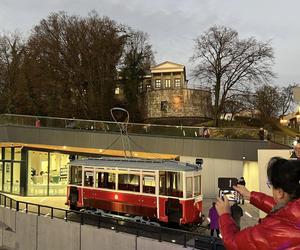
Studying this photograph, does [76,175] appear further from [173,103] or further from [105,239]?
[173,103]

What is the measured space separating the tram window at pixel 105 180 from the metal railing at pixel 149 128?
9736mm

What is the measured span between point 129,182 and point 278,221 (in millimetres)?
16990

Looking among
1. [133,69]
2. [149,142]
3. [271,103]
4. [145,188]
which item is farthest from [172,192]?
[271,103]

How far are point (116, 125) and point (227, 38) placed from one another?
19.8m

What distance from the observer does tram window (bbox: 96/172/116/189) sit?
19.8m

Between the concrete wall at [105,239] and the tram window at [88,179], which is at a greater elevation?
the tram window at [88,179]

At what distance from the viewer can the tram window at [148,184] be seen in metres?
18.3

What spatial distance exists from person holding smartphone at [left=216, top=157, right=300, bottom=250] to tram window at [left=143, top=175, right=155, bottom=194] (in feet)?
51.2

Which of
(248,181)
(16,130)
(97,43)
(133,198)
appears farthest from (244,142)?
(97,43)

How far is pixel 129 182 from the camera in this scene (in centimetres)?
1916

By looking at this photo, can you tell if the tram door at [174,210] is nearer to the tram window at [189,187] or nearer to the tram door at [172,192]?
A: the tram door at [172,192]

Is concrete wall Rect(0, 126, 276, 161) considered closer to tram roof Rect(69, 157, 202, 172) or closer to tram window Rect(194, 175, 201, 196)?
tram roof Rect(69, 157, 202, 172)

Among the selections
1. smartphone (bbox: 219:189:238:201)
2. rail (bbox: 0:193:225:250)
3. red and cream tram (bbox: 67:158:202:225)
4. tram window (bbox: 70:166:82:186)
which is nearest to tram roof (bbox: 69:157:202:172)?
red and cream tram (bbox: 67:158:202:225)

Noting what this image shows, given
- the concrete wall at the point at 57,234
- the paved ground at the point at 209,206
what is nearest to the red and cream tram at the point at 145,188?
the paved ground at the point at 209,206
